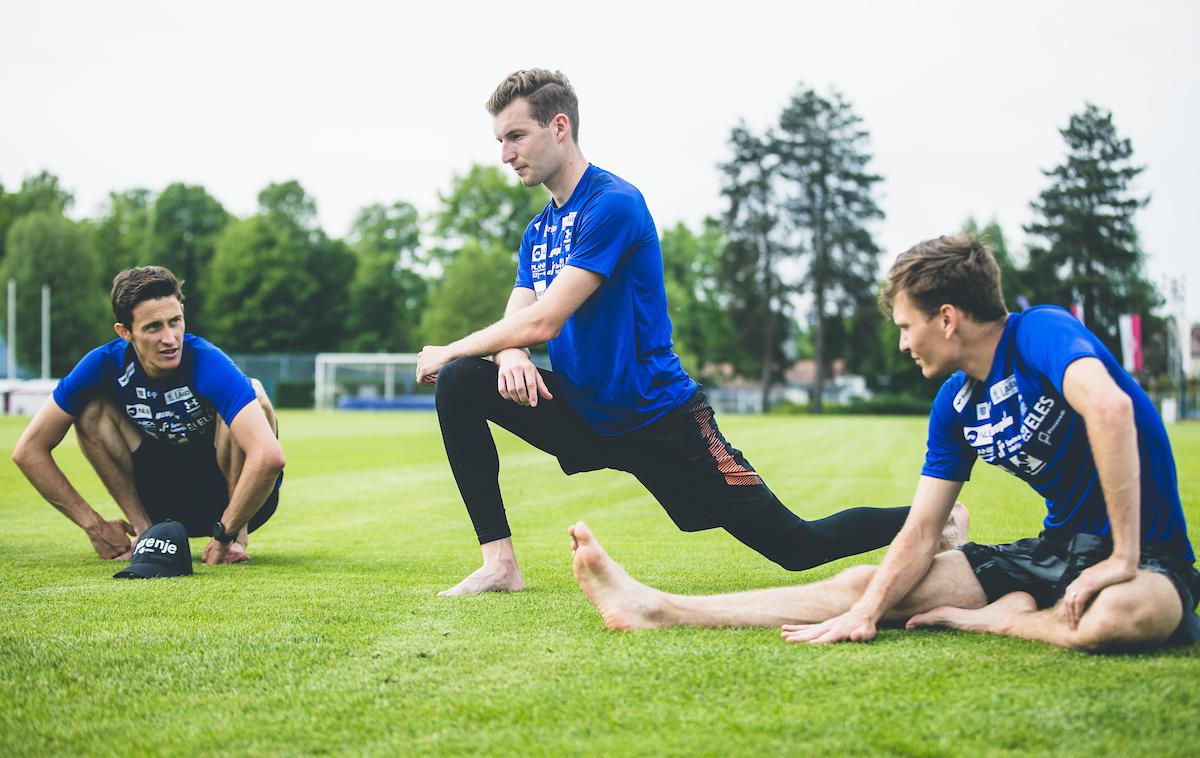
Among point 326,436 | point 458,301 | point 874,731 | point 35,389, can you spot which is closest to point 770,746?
point 874,731

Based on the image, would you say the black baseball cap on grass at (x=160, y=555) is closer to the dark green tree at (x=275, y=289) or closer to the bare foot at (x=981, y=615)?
the bare foot at (x=981, y=615)

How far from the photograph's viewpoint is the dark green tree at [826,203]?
6181 centimetres

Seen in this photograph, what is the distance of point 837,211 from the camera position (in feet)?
204

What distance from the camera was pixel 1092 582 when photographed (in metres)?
3.01

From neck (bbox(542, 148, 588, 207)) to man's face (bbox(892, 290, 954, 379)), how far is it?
1.57 m

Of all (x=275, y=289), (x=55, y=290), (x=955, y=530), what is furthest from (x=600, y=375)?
(x=275, y=289)

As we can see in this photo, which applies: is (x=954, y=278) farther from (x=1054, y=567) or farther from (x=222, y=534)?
(x=222, y=534)

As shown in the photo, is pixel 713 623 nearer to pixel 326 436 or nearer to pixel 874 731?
pixel 874 731

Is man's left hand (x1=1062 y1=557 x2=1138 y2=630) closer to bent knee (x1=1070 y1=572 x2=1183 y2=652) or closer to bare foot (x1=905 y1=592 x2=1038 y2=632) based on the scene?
bent knee (x1=1070 y1=572 x2=1183 y2=652)

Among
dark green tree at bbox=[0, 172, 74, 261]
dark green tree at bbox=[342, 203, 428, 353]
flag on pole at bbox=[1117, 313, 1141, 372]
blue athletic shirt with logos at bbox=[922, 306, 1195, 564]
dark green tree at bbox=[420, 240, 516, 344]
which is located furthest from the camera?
dark green tree at bbox=[342, 203, 428, 353]

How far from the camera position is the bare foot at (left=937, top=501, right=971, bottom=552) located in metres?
4.21

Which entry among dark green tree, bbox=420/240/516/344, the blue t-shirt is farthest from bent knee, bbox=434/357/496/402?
dark green tree, bbox=420/240/516/344

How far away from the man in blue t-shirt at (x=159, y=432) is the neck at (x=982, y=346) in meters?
3.31

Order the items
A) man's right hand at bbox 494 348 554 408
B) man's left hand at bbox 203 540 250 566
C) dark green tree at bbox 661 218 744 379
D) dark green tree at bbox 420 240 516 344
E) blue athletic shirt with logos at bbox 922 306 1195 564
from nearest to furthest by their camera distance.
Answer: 1. blue athletic shirt with logos at bbox 922 306 1195 564
2. man's right hand at bbox 494 348 554 408
3. man's left hand at bbox 203 540 250 566
4. dark green tree at bbox 420 240 516 344
5. dark green tree at bbox 661 218 744 379
